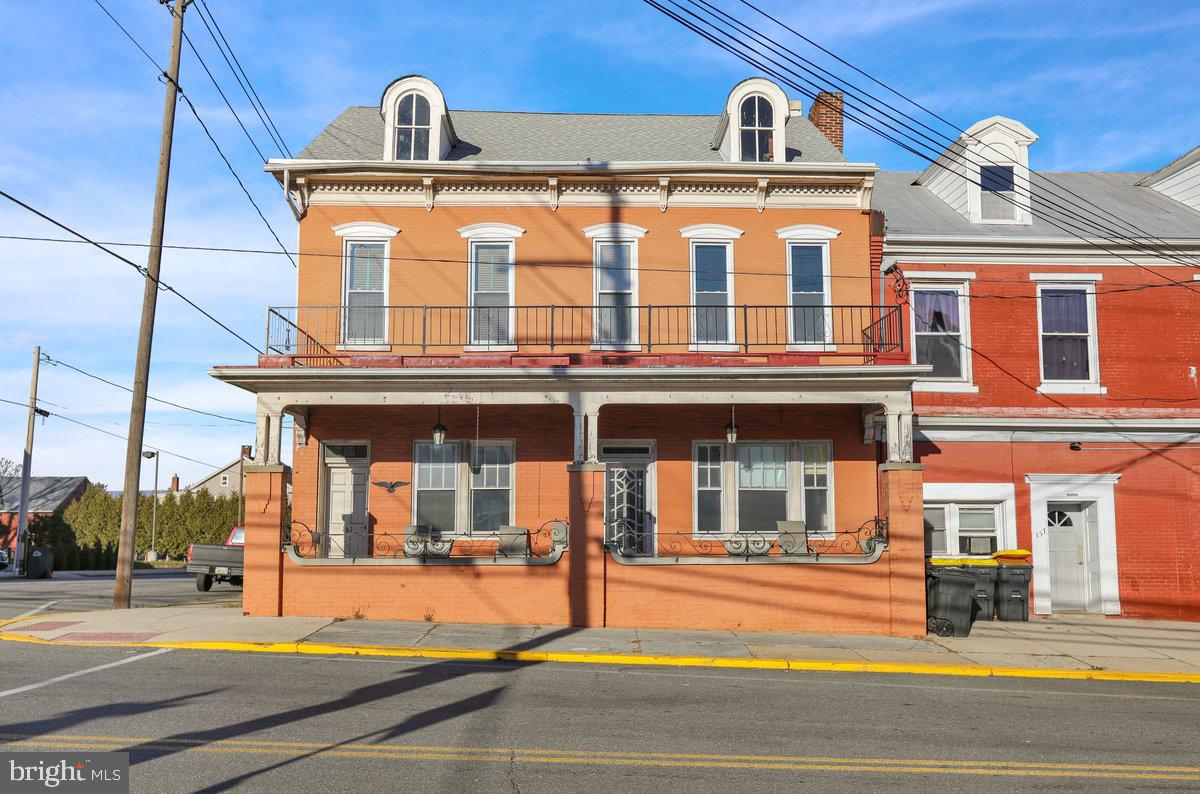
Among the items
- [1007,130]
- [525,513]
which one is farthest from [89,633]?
[1007,130]

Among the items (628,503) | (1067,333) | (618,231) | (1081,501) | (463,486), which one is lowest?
(628,503)

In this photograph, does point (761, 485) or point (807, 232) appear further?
point (807, 232)

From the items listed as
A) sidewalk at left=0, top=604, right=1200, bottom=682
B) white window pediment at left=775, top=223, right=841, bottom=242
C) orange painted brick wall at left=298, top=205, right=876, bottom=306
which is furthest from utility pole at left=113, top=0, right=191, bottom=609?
white window pediment at left=775, top=223, right=841, bottom=242

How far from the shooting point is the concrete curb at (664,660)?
1172cm

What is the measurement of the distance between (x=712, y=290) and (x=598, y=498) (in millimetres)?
5038

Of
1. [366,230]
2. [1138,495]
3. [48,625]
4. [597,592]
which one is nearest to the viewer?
[48,625]

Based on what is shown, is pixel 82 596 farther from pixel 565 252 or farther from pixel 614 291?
pixel 614 291

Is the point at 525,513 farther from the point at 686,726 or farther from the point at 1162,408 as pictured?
the point at 1162,408

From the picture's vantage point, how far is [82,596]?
18.5 meters

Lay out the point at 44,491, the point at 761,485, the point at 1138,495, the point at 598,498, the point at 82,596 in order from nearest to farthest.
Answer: the point at 598,498, the point at 761,485, the point at 1138,495, the point at 82,596, the point at 44,491

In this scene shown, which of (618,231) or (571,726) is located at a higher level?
(618,231)

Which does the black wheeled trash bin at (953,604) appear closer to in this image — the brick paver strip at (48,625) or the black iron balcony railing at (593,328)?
the black iron balcony railing at (593,328)

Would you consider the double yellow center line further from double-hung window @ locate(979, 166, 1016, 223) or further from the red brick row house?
double-hung window @ locate(979, 166, 1016, 223)

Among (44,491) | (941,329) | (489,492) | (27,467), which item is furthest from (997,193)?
(44,491)
